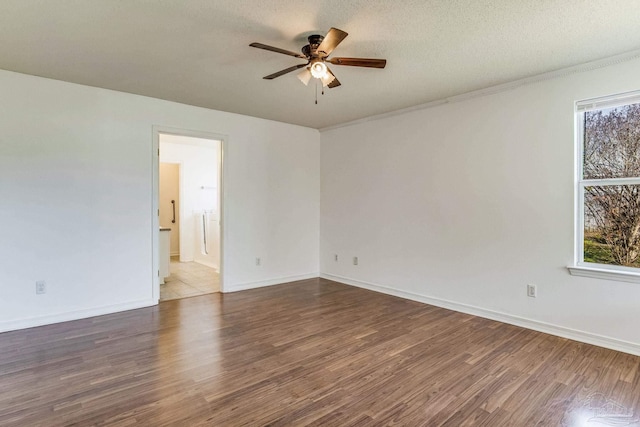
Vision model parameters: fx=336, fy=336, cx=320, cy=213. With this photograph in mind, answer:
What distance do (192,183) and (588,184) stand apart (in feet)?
22.7

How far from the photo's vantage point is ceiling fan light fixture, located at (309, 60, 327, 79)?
247 cm

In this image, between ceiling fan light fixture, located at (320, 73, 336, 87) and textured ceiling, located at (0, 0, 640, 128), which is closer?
textured ceiling, located at (0, 0, 640, 128)

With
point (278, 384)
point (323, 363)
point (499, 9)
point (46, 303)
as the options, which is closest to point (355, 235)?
point (323, 363)

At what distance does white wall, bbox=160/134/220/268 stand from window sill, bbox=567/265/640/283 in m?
6.12

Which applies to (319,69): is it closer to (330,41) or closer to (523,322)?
(330,41)

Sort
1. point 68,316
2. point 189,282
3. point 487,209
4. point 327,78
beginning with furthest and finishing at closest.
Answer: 1. point 189,282
2. point 487,209
3. point 68,316
4. point 327,78

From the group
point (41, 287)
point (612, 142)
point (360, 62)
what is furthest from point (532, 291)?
point (41, 287)

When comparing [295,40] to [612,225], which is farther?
[612,225]

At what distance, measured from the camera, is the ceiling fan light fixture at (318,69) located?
2.47 metres

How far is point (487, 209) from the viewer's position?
3.66 meters

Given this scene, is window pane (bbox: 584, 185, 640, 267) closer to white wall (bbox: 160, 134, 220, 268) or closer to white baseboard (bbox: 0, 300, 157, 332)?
white baseboard (bbox: 0, 300, 157, 332)

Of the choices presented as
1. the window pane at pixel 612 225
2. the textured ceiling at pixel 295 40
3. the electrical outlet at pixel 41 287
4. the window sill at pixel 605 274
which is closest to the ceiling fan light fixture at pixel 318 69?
the textured ceiling at pixel 295 40

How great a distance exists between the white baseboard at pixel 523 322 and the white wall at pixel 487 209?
0.03 ft

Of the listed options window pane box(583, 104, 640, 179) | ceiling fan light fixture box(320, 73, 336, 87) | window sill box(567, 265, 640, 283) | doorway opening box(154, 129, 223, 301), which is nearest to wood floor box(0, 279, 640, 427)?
window sill box(567, 265, 640, 283)
